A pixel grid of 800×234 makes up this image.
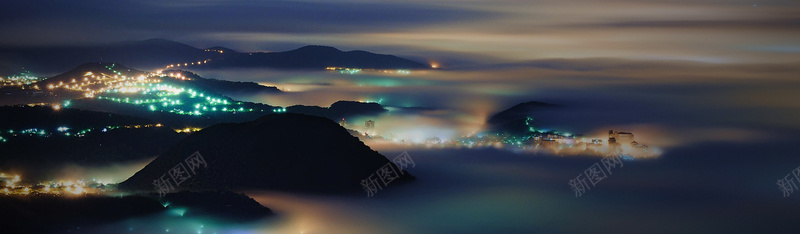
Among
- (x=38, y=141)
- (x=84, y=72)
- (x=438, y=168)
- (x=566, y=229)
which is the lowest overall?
(x=566, y=229)

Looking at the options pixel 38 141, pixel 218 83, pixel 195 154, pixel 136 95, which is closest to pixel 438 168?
pixel 195 154

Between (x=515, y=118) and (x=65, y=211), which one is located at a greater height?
(x=515, y=118)

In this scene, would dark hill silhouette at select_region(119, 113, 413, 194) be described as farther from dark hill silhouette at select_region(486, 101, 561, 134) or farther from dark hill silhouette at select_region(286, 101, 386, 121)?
dark hill silhouette at select_region(486, 101, 561, 134)

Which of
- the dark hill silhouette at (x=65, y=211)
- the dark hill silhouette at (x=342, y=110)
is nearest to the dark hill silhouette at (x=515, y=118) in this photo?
the dark hill silhouette at (x=342, y=110)

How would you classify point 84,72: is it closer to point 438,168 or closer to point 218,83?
point 218,83

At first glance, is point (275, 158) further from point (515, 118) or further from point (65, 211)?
A: point (515, 118)

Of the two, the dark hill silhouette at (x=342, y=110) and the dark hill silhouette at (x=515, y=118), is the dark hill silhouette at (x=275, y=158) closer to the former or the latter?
the dark hill silhouette at (x=342, y=110)

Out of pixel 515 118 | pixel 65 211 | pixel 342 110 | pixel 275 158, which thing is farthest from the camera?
pixel 515 118

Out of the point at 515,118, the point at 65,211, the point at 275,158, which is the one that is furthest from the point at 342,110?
the point at 65,211
